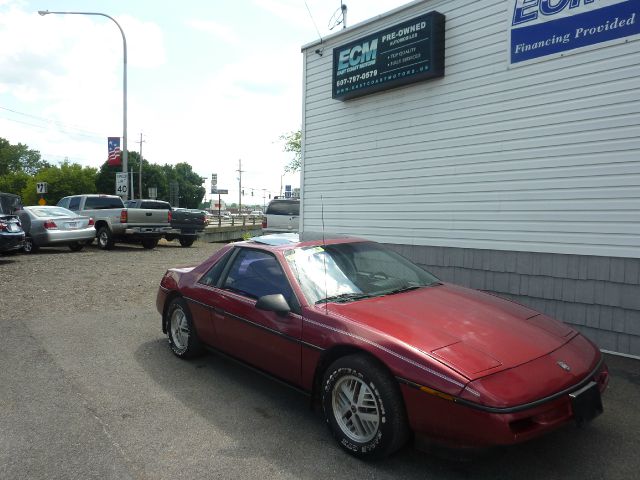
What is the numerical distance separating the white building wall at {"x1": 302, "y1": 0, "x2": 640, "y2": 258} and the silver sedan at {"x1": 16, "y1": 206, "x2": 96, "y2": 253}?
29.1 ft

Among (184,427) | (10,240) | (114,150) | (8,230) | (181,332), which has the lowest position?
(184,427)

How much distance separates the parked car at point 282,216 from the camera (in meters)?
14.2

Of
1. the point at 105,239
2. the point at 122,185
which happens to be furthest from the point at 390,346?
the point at 122,185

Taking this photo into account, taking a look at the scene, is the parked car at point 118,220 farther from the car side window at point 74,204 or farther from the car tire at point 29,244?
the car tire at point 29,244

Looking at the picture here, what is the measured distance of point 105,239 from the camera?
1522 cm

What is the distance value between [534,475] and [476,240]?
402 centimetres

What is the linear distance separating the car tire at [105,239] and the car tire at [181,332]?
1147cm

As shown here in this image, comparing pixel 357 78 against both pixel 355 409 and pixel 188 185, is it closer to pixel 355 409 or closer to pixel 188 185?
pixel 355 409

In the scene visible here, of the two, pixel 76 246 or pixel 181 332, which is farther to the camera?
pixel 76 246

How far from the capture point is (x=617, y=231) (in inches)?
197

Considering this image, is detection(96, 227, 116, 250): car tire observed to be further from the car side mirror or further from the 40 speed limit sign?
the car side mirror

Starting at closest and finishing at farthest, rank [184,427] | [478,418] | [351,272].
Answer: [478,418], [184,427], [351,272]

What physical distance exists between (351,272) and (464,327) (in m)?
1.08

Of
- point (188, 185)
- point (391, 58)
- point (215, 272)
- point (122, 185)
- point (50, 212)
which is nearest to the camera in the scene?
point (215, 272)
